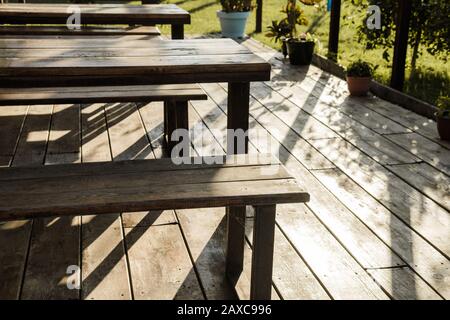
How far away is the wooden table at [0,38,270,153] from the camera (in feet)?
7.95

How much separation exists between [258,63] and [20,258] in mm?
1355

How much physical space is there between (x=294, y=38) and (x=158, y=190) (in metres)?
5.25

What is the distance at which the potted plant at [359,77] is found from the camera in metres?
5.65

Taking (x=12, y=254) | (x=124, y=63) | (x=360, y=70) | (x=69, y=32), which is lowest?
(x=12, y=254)

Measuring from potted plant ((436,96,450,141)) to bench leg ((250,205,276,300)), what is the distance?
102 inches

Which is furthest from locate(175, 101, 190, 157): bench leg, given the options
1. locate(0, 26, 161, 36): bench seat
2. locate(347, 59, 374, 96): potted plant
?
locate(347, 59, 374, 96): potted plant

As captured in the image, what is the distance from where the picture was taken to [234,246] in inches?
106

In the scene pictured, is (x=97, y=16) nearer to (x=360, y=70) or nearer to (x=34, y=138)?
(x=34, y=138)

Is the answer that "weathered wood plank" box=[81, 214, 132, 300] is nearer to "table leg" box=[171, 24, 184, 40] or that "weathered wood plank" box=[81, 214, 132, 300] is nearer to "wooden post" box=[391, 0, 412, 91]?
"table leg" box=[171, 24, 184, 40]

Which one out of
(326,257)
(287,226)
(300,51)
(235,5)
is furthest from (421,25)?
(326,257)

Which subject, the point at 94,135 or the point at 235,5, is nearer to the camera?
the point at 94,135

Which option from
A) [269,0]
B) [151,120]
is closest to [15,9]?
[151,120]

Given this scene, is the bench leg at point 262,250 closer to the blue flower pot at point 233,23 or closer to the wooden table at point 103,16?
the wooden table at point 103,16

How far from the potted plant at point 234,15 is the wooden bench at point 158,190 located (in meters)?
6.59
